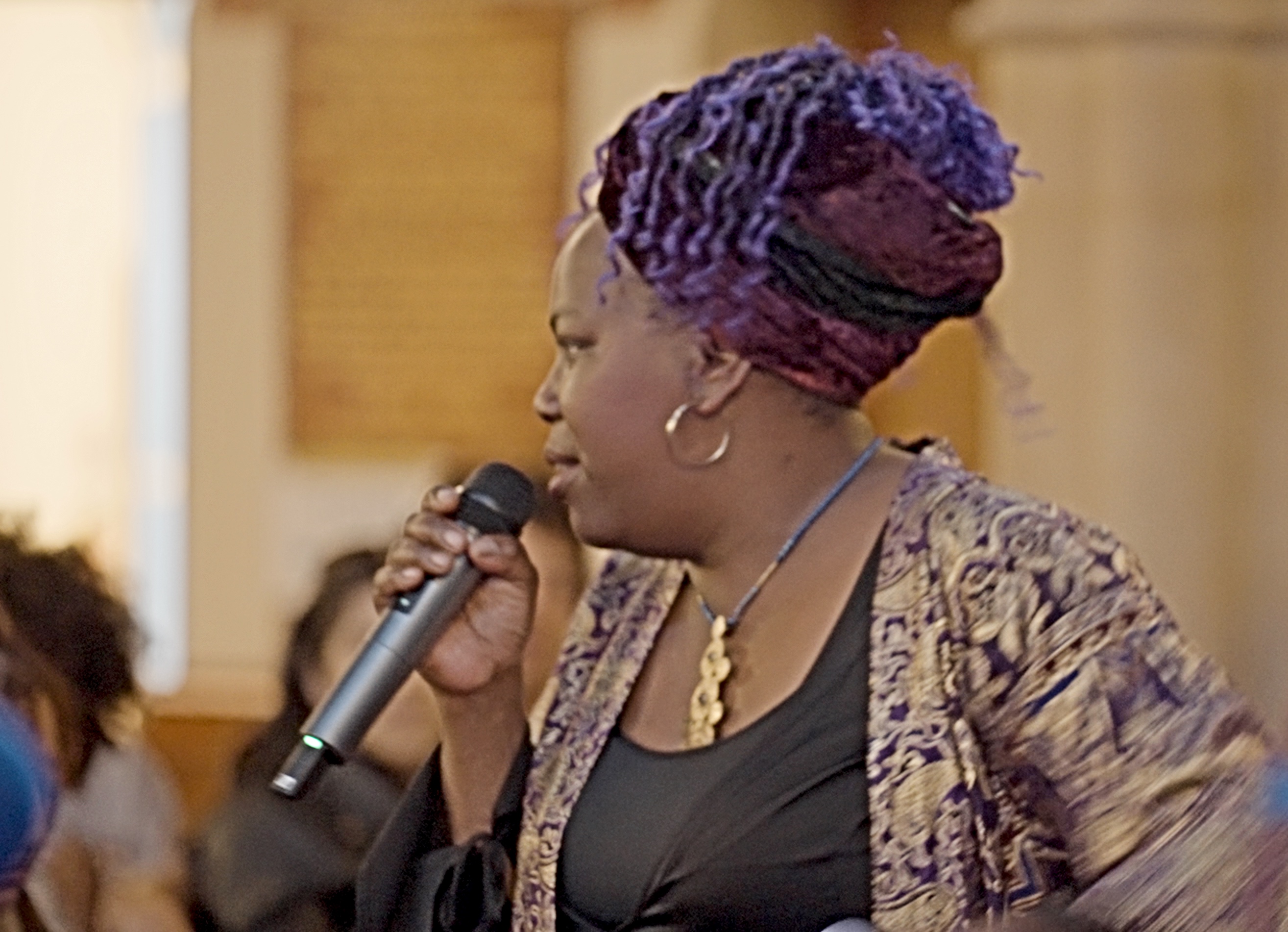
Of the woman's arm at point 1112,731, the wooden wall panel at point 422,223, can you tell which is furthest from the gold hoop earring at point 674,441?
the wooden wall panel at point 422,223

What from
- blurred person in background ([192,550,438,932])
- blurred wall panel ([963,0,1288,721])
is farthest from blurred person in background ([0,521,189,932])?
blurred wall panel ([963,0,1288,721])

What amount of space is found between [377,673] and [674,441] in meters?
0.36

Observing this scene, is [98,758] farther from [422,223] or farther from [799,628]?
[422,223]

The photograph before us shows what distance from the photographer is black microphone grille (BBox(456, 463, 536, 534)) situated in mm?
2092

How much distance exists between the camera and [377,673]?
6.53 feet

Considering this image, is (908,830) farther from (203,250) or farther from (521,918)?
(203,250)

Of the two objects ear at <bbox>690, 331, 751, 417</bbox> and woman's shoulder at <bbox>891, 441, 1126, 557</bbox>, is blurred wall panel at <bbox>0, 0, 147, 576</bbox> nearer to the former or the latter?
ear at <bbox>690, 331, 751, 417</bbox>

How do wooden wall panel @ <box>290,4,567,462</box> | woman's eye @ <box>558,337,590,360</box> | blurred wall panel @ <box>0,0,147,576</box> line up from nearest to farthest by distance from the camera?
woman's eye @ <box>558,337,590,360</box>, wooden wall panel @ <box>290,4,567,462</box>, blurred wall panel @ <box>0,0,147,576</box>

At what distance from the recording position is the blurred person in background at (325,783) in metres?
3.32

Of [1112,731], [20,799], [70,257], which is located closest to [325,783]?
[1112,731]

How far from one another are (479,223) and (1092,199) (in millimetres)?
1758

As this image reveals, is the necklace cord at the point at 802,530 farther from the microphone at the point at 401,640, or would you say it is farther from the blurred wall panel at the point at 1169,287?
the blurred wall panel at the point at 1169,287

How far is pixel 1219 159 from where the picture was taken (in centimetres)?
479

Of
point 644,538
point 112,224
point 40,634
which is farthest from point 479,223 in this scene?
point 644,538
